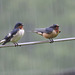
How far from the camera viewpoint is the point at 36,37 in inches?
299

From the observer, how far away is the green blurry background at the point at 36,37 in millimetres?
7754

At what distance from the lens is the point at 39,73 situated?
7555mm

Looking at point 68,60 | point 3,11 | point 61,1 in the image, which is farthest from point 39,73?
point 61,1

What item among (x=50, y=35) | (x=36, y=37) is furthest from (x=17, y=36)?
(x=36, y=37)

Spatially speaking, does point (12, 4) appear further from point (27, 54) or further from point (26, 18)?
point (27, 54)

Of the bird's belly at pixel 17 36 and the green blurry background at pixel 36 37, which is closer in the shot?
the bird's belly at pixel 17 36

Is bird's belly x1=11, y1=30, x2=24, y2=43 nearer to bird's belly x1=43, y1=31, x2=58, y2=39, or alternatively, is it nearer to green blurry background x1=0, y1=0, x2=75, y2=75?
bird's belly x1=43, y1=31, x2=58, y2=39

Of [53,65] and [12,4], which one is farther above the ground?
[12,4]

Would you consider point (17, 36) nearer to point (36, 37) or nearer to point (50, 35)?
point (50, 35)

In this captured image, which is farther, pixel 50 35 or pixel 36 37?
pixel 36 37

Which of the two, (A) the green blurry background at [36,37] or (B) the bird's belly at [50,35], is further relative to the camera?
(A) the green blurry background at [36,37]

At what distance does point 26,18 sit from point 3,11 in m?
0.47

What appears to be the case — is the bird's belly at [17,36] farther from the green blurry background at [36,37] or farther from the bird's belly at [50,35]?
the green blurry background at [36,37]

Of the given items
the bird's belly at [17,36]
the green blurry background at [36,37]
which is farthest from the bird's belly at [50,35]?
the green blurry background at [36,37]
